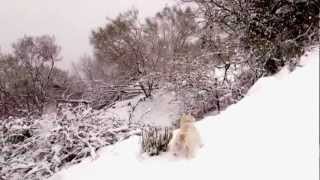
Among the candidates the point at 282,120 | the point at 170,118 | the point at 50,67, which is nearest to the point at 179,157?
the point at 282,120

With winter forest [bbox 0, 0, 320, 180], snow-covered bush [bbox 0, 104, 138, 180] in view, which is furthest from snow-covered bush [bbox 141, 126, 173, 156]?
snow-covered bush [bbox 0, 104, 138, 180]

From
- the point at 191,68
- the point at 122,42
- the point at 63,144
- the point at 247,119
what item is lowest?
the point at 63,144

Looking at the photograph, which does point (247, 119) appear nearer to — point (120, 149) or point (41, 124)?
point (120, 149)

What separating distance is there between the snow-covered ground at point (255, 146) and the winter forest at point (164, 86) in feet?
0.12

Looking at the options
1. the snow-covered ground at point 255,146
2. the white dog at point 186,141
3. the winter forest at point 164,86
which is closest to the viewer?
the snow-covered ground at point 255,146

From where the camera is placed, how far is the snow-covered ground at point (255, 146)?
351 centimetres

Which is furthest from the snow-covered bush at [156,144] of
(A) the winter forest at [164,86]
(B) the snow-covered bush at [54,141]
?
(B) the snow-covered bush at [54,141]

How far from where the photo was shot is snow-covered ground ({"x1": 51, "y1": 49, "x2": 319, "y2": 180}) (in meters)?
3.51

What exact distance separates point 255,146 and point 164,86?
31.3 feet

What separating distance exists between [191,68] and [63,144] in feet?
15.2

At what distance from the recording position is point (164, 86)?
44.1ft

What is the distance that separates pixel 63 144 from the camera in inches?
294

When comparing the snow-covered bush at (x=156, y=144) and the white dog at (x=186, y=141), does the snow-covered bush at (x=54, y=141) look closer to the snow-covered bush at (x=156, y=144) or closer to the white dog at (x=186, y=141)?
the snow-covered bush at (x=156, y=144)

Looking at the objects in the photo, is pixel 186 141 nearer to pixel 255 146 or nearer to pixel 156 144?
pixel 156 144
